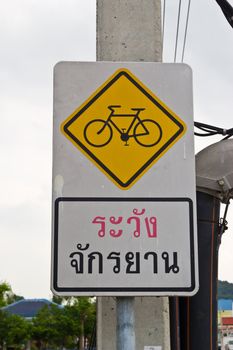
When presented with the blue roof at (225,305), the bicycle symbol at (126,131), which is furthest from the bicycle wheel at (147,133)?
the blue roof at (225,305)

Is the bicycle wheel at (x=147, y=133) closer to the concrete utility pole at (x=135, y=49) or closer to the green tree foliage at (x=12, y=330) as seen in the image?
the concrete utility pole at (x=135, y=49)

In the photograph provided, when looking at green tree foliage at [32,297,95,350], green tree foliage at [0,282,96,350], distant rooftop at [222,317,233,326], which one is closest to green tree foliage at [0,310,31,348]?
green tree foliage at [0,282,96,350]

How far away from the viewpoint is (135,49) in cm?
301

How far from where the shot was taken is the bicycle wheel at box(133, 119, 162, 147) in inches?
81.6

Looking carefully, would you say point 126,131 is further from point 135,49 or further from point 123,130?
point 135,49

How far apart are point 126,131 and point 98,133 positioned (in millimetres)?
90

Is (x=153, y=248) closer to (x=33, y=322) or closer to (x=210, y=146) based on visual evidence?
(x=210, y=146)

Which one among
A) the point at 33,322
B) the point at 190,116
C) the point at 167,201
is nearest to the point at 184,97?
the point at 190,116

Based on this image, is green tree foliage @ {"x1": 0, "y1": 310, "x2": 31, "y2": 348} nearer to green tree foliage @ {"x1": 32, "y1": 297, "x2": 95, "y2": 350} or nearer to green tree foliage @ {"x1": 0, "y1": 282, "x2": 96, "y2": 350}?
green tree foliage @ {"x1": 0, "y1": 282, "x2": 96, "y2": 350}

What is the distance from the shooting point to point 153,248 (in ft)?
6.52

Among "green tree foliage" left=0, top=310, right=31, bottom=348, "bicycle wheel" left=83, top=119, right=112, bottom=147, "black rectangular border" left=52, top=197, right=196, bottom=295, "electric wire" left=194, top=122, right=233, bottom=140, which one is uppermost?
"electric wire" left=194, top=122, right=233, bottom=140

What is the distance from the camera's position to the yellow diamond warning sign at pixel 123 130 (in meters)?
2.06

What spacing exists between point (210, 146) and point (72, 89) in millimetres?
3646

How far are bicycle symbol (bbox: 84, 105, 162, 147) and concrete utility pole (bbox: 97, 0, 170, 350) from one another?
100cm
